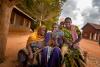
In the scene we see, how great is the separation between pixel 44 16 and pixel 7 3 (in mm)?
44556

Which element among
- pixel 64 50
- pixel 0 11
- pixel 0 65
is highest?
pixel 0 11

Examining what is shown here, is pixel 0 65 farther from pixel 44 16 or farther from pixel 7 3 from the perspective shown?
pixel 44 16

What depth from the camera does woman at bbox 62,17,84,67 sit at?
7410mm

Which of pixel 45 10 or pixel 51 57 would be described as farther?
pixel 45 10

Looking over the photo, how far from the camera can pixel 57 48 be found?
278 inches

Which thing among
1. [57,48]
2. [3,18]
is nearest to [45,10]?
[3,18]

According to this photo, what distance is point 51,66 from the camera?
23.1 ft

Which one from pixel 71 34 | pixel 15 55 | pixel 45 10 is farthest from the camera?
pixel 45 10

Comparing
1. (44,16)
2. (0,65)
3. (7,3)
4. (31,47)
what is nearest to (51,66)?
(31,47)

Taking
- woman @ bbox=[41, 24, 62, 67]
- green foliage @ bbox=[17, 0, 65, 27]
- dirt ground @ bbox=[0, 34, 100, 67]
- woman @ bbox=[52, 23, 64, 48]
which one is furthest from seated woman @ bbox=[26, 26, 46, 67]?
green foliage @ bbox=[17, 0, 65, 27]

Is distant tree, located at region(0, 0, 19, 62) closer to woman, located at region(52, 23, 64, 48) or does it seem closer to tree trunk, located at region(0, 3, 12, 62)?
tree trunk, located at region(0, 3, 12, 62)

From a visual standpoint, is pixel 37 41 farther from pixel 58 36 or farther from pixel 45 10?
pixel 45 10

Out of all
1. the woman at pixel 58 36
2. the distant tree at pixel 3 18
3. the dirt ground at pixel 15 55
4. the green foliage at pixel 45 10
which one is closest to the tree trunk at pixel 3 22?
the distant tree at pixel 3 18

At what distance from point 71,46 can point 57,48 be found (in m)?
0.85
